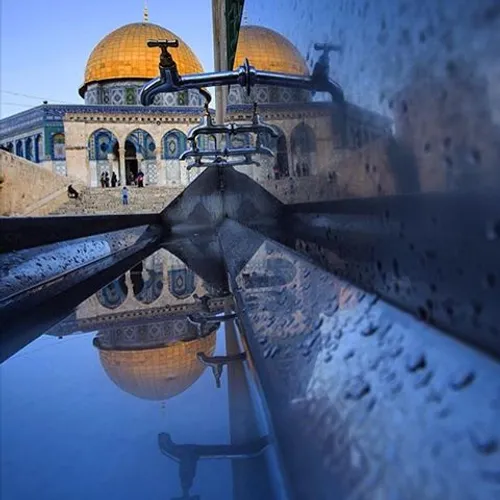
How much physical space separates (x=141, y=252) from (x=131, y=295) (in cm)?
98

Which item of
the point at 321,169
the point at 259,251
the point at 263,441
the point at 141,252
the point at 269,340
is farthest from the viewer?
the point at 141,252

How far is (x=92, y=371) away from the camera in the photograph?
0.51 metres

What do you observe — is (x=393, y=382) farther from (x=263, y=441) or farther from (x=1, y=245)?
(x=1, y=245)

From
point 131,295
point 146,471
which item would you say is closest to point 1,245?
point 131,295

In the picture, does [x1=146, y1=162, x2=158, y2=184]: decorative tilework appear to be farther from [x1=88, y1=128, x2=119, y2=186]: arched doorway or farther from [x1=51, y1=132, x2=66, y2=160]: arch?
[x1=51, y1=132, x2=66, y2=160]: arch

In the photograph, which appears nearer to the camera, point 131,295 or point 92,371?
point 92,371

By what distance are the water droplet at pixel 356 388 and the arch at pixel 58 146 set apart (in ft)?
56.2

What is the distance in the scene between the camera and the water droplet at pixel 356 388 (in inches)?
10.7

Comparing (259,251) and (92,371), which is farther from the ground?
(259,251)

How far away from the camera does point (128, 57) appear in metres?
15.9

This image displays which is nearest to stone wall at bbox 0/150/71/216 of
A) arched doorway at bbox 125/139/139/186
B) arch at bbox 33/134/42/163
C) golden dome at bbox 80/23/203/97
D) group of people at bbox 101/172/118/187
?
group of people at bbox 101/172/118/187

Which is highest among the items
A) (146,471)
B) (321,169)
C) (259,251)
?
(321,169)

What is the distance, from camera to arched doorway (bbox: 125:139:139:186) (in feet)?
52.6

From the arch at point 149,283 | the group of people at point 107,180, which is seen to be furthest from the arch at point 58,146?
the arch at point 149,283
